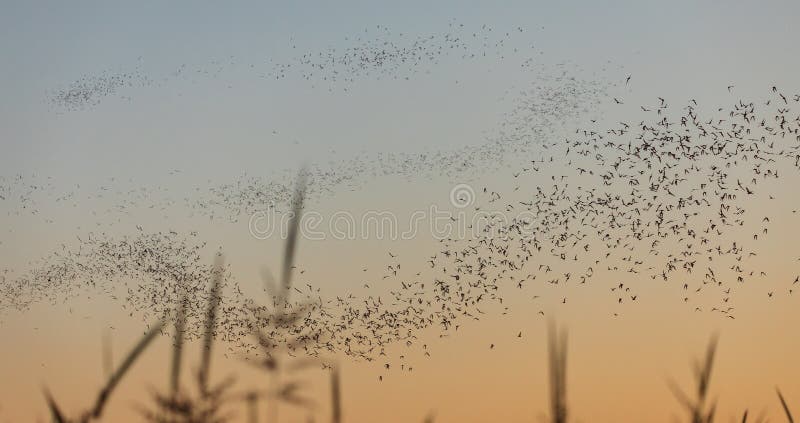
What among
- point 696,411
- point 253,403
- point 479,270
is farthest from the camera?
point 479,270

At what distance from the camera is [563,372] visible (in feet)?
4.51

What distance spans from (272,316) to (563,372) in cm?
54

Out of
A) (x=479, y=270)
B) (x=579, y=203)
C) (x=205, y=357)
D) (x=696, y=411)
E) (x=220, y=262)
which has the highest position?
(x=579, y=203)

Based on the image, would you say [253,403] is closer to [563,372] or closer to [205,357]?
[205,357]

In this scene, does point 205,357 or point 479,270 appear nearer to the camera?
point 205,357

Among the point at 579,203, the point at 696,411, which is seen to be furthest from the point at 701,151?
the point at 696,411

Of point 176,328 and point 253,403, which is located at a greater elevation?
point 176,328

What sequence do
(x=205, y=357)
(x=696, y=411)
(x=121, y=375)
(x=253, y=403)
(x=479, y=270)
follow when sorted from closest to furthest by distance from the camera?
(x=121, y=375)
(x=205, y=357)
(x=696, y=411)
(x=253, y=403)
(x=479, y=270)

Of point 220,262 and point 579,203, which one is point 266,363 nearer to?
point 220,262

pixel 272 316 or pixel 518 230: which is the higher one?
pixel 518 230

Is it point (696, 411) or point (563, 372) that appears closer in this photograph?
point (563, 372)

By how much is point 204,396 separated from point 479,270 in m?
11.0

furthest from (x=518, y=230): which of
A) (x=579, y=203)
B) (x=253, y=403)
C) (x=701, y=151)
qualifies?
(x=253, y=403)

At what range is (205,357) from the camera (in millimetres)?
1605
